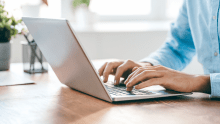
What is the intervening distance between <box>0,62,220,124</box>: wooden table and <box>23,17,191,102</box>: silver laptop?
0.07 feet

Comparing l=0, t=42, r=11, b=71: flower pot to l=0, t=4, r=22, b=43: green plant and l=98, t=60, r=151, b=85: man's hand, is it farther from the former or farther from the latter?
l=98, t=60, r=151, b=85: man's hand

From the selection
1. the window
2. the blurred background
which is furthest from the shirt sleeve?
the window

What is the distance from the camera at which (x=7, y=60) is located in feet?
4.45

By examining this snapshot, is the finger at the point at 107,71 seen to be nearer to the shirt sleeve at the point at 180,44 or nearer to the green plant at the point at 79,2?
the shirt sleeve at the point at 180,44

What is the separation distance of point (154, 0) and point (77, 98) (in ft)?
8.15

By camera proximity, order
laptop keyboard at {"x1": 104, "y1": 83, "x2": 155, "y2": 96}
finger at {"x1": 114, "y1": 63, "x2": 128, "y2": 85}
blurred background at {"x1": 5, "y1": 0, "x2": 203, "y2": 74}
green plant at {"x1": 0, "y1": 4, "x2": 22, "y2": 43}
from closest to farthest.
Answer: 1. laptop keyboard at {"x1": 104, "y1": 83, "x2": 155, "y2": 96}
2. finger at {"x1": 114, "y1": 63, "x2": 128, "y2": 85}
3. green plant at {"x1": 0, "y1": 4, "x2": 22, "y2": 43}
4. blurred background at {"x1": 5, "y1": 0, "x2": 203, "y2": 74}

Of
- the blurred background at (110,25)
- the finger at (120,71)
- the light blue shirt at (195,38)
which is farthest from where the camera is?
the blurred background at (110,25)

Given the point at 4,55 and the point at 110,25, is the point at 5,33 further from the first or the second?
the point at 110,25

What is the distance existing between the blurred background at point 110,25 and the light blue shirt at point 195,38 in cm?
127

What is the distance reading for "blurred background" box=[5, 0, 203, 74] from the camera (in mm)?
2527

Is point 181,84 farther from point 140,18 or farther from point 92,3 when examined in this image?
point 140,18

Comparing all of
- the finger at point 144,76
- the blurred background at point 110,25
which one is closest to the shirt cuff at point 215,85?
the finger at point 144,76

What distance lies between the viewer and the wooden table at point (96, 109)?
550 mm

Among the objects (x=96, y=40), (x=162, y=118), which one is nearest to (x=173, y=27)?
(x=162, y=118)
